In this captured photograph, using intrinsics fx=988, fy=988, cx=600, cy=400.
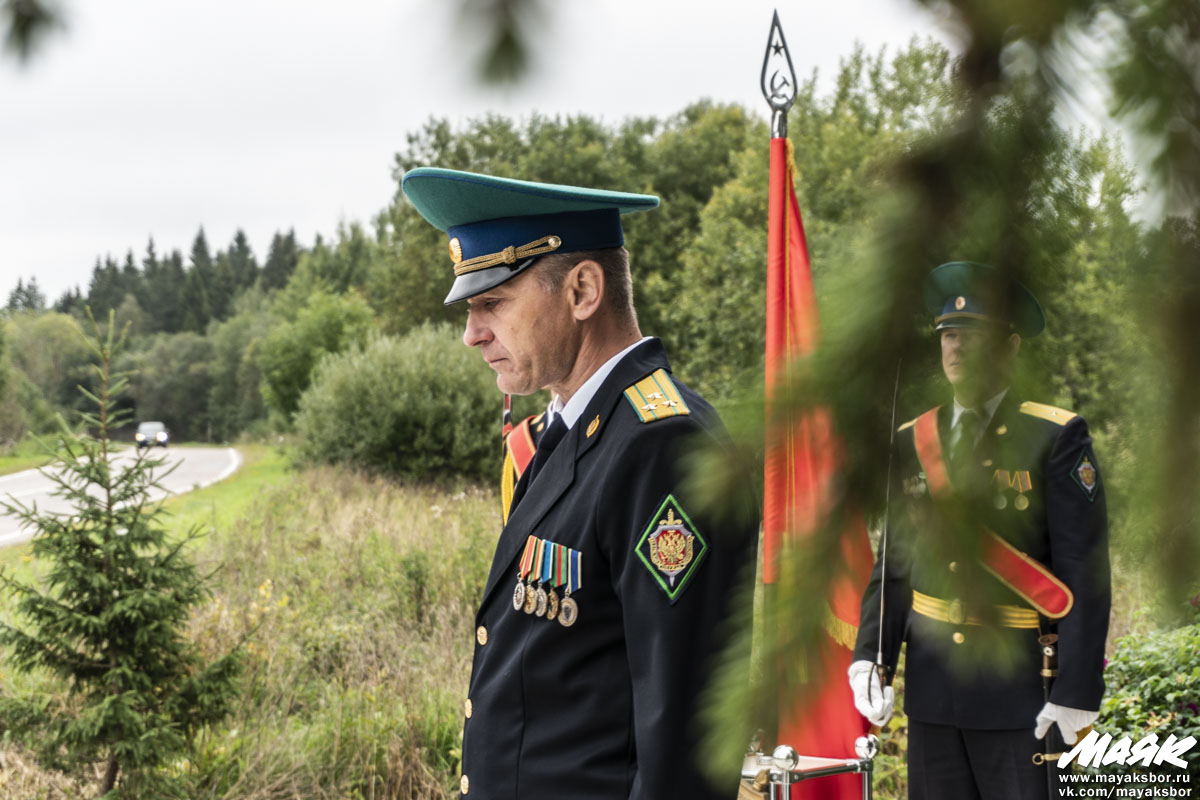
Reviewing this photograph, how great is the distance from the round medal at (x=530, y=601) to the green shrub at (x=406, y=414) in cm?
1339

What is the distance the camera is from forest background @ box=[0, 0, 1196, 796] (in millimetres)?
489

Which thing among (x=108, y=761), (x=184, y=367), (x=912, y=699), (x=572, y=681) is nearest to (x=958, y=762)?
(x=912, y=699)

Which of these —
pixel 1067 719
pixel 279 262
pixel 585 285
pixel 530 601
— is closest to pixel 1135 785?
pixel 1067 719

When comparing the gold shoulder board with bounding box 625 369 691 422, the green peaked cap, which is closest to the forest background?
the green peaked cap

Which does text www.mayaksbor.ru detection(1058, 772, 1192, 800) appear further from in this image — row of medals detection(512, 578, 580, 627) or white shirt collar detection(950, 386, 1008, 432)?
white shirt collar detection(950, 386, 1008, 432)

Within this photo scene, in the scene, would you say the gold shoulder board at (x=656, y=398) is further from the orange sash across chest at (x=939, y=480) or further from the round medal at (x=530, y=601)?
the orange sash across chest at (x=939, y=480)

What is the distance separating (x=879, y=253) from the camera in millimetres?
514

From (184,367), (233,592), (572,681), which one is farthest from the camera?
(184,367)

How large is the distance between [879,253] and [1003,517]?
0.17 metres

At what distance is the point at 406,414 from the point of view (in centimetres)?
1551

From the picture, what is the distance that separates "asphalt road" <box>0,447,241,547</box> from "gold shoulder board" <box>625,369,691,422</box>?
2690 millimetres

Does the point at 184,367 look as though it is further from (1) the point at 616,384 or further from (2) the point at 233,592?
(1) the point at 616,384

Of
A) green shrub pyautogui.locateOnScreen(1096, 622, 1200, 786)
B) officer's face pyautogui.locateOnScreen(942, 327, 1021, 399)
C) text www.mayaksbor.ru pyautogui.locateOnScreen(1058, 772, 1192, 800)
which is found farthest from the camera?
green shrub pyautogui.locateOnScreen(1096, 622, 1200, 786)

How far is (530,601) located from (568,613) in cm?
9
